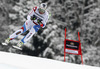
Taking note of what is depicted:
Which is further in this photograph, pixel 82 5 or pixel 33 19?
pixel 82 5

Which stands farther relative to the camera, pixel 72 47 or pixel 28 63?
pixel 72 47

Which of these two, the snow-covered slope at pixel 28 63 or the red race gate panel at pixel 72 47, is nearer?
the snow-covered slope at pixel 28 63

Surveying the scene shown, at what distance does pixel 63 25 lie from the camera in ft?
43.5

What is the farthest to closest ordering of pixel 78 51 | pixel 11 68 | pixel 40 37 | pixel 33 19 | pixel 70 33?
1. pixel 70 33
2. pixel 40 37
3. pixel 78 51
4. pixel 33 19
5. pixel 11 68

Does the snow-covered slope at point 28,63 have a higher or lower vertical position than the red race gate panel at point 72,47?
lower

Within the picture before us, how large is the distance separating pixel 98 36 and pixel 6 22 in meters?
7.23

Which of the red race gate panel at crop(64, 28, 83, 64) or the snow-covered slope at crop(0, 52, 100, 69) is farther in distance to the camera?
the red race gate panel at crop(64, 28, 83, 64)

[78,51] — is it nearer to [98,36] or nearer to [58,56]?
[58,56]

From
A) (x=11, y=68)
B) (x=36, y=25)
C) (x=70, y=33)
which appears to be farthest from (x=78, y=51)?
(x=70, y=33)

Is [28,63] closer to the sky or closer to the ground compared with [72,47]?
closer to the ground

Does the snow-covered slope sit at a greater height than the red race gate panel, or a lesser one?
lesser

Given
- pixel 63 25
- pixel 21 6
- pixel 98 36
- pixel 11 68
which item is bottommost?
pixel 11 68

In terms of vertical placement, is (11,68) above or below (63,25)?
below

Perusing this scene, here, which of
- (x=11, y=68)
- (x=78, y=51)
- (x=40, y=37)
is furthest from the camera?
(x=40, y=37)
